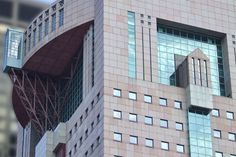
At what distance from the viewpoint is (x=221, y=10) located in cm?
14412

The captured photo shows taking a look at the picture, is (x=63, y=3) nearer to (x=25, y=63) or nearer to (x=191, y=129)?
(x=25, y=63)

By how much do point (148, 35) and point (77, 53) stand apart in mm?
15913

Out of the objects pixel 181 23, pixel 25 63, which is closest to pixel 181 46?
pixel 181 23

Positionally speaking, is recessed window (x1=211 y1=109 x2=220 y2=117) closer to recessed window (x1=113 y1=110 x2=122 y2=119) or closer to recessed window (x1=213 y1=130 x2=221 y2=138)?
recessed window (x1=213 y1=130 x2=221 y2=138)

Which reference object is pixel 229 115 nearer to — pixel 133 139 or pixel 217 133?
pixel 217 133

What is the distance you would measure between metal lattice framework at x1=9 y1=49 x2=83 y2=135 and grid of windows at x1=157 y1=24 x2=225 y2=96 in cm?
1882

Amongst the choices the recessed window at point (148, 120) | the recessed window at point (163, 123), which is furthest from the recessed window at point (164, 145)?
the recessed window at point (148, 120)

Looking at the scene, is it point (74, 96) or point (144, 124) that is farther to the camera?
point (74, 96)

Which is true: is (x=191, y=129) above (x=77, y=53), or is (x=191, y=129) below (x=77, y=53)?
below

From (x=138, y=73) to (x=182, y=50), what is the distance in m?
11.2

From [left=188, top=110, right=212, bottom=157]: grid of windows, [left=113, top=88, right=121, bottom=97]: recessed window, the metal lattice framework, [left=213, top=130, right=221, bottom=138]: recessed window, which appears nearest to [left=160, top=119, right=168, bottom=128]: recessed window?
[left=188, top=110, right=212, bottom=157]: grid of windows

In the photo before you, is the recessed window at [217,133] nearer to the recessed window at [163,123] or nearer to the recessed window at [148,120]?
the recessed window at [163,123]

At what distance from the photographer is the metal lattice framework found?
154125mm

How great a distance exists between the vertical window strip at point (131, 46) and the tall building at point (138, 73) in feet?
0.44
